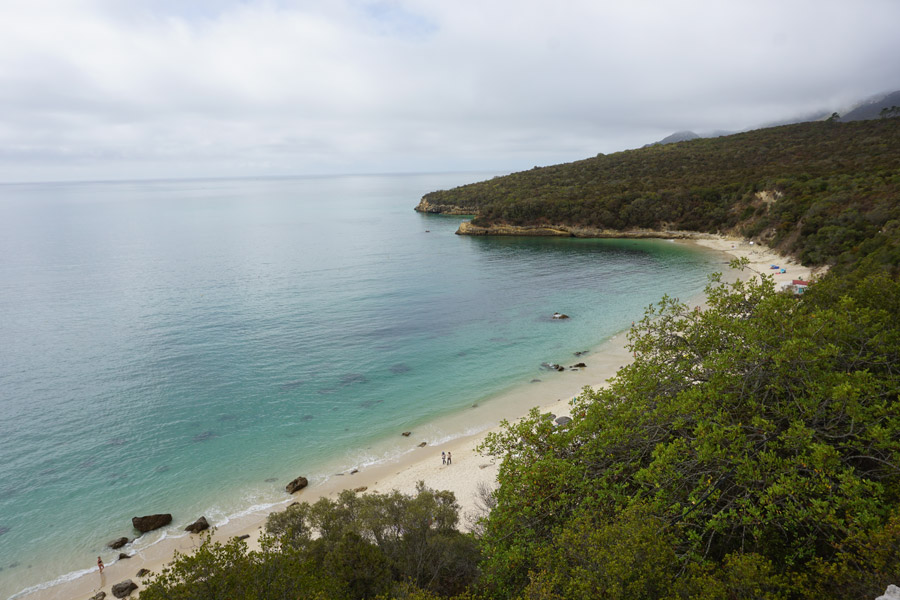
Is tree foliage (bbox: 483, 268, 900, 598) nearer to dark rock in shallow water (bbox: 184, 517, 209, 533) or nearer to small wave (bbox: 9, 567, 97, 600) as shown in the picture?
dark rock in shallow water (bbox: 184, 517, 209, 533)

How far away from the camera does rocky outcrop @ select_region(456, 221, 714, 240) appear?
8897cm

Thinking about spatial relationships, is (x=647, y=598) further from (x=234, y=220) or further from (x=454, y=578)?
(x=234, y=220)

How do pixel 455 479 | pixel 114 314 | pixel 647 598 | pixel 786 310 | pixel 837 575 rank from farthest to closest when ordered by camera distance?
1. pixel 114 314
2. pixel 455 479
3. pixel 786 310
4. pixel 647 598
5. pixel 837 575

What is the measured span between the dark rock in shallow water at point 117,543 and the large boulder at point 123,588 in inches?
107

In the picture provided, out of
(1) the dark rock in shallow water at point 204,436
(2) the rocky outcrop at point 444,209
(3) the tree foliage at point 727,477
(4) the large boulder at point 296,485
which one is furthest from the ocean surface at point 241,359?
(2) the rocky outcrop at point 444,209

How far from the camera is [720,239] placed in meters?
82.9

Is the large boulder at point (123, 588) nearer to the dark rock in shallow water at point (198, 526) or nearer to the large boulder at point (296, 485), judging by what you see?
the dark rock in shallow water at point (198, 526)

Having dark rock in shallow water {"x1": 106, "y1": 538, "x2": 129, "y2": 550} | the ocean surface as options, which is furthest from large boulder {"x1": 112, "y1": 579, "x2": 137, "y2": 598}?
dark rock in shallow water {"x1": 106, "y1": 538, "x2": 129, "y2": 550}

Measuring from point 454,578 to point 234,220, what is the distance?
522ft

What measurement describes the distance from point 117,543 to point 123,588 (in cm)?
332

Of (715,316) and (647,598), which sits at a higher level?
(715,316)

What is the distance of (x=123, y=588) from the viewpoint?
58.1 feet

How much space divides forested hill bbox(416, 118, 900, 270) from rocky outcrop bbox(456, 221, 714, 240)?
934 millimetres

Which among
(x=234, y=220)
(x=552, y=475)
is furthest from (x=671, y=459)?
(x=234, y=220)
